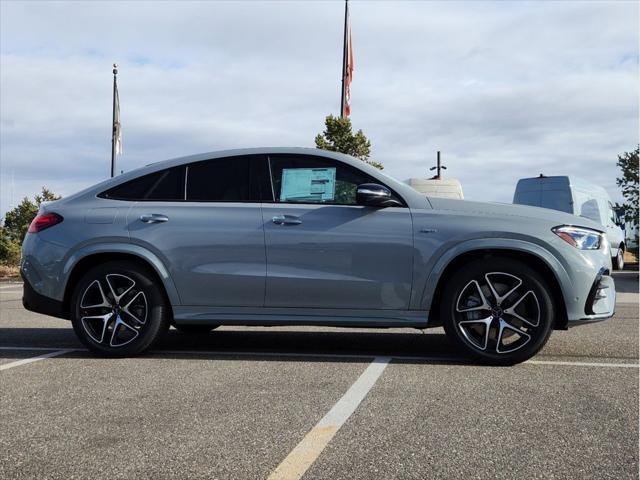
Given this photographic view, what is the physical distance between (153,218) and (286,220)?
110 cm

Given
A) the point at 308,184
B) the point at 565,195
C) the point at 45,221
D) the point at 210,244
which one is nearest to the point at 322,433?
the point at 210,244

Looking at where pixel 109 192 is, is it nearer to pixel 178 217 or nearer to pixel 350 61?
pixel 178 217

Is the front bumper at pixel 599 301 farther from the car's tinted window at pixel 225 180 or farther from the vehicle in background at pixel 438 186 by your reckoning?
the vehicle in background at pixel 438 186

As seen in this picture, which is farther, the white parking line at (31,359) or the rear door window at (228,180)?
the rear door window at (228,180)

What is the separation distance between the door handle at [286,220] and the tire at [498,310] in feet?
4.20

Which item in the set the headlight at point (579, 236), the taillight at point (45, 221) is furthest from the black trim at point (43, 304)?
the headlight at point (579, 236)

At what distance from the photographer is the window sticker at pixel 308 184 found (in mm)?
5637

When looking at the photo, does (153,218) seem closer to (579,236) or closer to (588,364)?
(579,236)

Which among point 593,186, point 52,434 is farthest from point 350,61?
point 52,434

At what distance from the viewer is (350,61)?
29.3m

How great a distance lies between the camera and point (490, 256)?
210 inches

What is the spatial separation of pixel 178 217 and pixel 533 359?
306cm

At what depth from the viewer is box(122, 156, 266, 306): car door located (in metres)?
5.53

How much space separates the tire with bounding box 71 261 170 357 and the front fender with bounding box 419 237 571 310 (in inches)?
83.4
